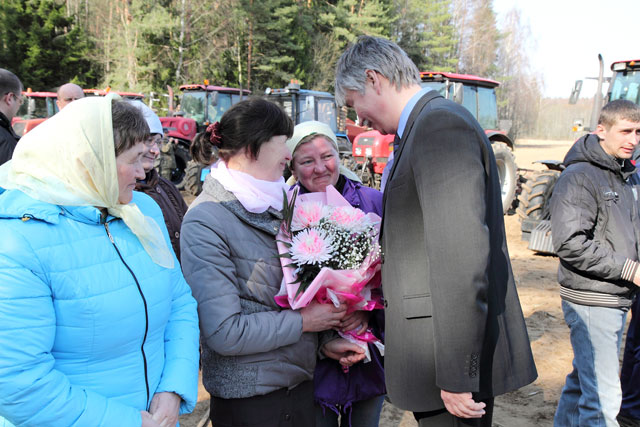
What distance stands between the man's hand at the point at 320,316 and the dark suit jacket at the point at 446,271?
0.23m

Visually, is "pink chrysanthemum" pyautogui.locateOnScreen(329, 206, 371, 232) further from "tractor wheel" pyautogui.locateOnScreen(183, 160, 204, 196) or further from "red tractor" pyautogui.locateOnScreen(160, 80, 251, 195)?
"tractor wheel" pyautogui.locateOnScreen(183, 160, 204, 196)

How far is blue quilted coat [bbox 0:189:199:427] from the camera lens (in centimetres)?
115

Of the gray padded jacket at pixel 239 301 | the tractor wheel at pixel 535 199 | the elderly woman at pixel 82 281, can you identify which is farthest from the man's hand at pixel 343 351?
the tractor wheel at pixel 535 199

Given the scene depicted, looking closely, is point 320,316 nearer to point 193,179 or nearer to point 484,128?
point 193,179

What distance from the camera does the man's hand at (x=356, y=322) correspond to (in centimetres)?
184

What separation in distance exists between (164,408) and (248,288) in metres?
0.47

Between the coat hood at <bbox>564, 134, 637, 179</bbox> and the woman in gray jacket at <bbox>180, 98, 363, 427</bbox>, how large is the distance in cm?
174

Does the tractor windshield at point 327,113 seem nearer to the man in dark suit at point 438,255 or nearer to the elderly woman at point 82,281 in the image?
the man in dark suit at point 438,255

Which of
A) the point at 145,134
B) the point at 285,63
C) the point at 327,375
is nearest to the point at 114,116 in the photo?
the point at 145,134

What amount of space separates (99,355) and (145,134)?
0.67 m

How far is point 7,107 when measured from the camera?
11.2 feet

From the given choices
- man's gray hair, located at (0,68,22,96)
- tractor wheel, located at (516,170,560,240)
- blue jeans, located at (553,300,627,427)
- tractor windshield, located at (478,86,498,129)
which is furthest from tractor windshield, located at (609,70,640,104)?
man's gray hair, located at (0,68,22,96)

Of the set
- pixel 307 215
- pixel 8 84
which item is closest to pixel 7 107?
pixel 8 84

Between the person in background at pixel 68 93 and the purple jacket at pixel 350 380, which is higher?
the person in background at pixel 68 93
